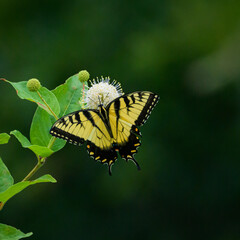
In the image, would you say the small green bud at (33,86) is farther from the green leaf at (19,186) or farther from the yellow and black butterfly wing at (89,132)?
the green leaf at (19,186)

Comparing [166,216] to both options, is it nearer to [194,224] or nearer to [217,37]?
[194,224]

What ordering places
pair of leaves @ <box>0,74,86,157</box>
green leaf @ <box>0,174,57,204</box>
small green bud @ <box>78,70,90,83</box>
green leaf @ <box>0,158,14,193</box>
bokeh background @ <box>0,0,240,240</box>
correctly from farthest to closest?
bokeh background @ <box>0,0,240,240</box> → small green bud @ <box>78,70,90,83</box> → pair of leaves @ <box>0,74,86,157</box> → green leaf @ <box>0,158,14,193</box> → green leaf @ <box>0,174,57,204</box>

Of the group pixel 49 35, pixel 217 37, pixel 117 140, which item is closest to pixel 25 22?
pixel 49 35

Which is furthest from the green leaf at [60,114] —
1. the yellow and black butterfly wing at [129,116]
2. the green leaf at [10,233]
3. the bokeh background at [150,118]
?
the bokeh background at [150,118]

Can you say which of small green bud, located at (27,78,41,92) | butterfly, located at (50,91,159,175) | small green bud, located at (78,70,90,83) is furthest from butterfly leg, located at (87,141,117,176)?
small green bud, located at (27,78,41,92)

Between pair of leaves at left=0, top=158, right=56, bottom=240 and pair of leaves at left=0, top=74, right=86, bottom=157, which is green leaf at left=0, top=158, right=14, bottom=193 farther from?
pair of leaves at left=0, top=74, right=86, bottom=157
